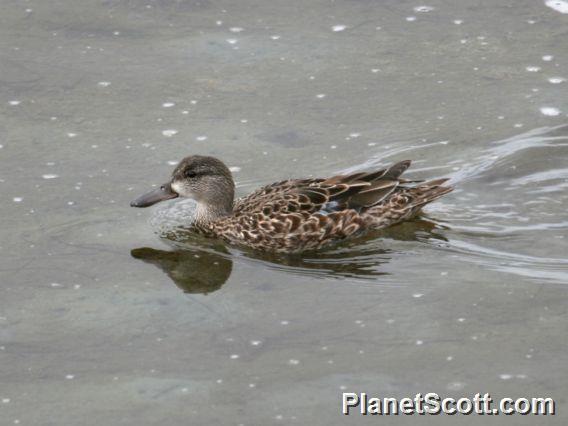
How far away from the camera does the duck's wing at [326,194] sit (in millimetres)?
9484

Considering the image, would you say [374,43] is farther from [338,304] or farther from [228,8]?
[338,304]

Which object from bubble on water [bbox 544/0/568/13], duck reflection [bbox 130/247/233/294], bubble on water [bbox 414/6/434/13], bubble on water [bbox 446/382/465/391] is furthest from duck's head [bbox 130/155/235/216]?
bubble on water [bbox 544/0/568/13]

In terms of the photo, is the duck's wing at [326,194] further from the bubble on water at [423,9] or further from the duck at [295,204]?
the bubble on water at [423,9]

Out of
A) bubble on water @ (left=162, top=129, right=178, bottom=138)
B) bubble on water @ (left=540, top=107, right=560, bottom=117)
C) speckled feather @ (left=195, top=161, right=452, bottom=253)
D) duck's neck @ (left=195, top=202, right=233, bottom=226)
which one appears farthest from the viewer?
bubble on water @ (left=540, top=107, right=560, bottom=117)

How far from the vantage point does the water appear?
7.56m

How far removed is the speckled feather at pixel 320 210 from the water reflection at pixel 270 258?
3.5 inches

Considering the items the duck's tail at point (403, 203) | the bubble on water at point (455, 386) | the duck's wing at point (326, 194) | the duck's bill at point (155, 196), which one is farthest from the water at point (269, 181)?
the duck's wing at point (326, 194)

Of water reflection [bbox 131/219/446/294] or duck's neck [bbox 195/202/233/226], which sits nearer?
water reflection [bbox 131/219/446/294]

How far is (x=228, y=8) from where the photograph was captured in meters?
13.3

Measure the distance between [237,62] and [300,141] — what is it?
1.76 m

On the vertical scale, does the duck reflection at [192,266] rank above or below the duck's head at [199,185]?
below

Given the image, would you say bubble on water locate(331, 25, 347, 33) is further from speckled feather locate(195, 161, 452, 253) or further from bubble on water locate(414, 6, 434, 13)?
speckled feather locate(195, 161, 452, 253)

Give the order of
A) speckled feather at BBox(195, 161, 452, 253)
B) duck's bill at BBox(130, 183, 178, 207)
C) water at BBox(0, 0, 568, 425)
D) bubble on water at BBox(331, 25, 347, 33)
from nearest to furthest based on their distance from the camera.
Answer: water at BBox(0, 0, 568, 425) < speckled feather at BBox(195, 161, 452, 253) < duck's bill at BBox(130, 183, 178, 207) < bubble on water at BBox(331, 25, 347, 33)

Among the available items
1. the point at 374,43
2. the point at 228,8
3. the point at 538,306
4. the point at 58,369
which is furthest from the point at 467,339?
the point at 228,8
